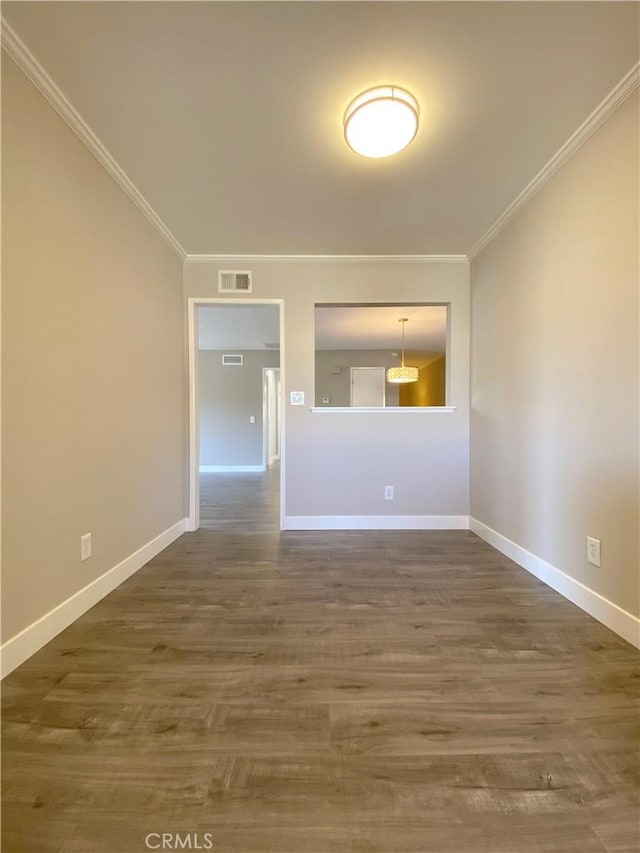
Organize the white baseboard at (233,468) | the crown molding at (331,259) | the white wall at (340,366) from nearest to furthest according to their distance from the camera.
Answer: the crown molding at (331,259), the white baseboard at (233,468), the white wall at (340,366)

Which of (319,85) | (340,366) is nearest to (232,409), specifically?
(340,366)

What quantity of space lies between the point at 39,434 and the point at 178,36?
171 centimetres

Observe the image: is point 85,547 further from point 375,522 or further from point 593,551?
point 593,551

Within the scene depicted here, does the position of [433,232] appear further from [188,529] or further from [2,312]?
[188,529]

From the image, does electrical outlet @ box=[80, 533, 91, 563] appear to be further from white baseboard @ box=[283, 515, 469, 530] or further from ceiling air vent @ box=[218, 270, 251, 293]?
ceiling air vent @ box=[218, 270, 251, 293]

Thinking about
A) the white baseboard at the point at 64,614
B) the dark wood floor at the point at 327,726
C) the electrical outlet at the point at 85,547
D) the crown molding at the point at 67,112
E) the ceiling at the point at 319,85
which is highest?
the ceiling at the point at 319,85

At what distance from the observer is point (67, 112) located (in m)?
1.77

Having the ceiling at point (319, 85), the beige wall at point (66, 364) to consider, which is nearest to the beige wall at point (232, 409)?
the beige wall at point (66, 364)

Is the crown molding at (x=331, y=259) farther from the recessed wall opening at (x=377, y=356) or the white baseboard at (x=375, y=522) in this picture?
the white baseboard at (x=375, y=522)

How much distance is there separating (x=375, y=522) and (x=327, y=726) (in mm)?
2318

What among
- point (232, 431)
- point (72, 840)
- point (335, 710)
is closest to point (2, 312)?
point (72, 840)

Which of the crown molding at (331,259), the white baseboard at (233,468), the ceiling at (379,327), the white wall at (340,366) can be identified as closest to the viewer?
the crown molding at (331,259)

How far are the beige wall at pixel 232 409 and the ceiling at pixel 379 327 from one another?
159cm

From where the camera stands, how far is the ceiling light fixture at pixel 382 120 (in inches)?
65.6
